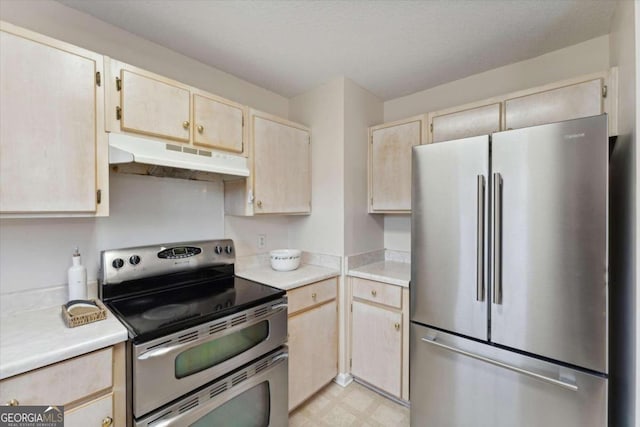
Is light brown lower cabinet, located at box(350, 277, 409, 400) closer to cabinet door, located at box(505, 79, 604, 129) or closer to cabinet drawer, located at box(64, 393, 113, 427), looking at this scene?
cabinet door, located at box(505, 79, 604, 129)

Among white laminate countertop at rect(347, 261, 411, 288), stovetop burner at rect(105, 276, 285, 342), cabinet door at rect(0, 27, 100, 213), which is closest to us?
cabinet door at rect(0, 27, 100, 213)

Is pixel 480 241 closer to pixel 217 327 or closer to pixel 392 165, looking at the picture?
pixel 392 165

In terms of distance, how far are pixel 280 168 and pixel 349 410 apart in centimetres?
179

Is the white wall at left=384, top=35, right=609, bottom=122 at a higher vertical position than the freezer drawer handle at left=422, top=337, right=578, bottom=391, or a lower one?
higher

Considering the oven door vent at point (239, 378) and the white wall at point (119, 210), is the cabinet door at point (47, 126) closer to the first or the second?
the white wall at point (119, 210)

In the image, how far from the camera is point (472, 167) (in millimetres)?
1479

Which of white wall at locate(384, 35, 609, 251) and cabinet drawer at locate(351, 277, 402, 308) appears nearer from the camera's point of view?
white wall at locate(384, 35, 609, 251)

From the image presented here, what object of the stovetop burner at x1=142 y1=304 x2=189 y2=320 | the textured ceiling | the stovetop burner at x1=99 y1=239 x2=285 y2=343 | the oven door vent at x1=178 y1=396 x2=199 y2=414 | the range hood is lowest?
the oven door vent at x1=178 y1=396 x2=199 y2=414

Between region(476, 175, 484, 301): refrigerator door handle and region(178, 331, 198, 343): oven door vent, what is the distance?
4.56ft

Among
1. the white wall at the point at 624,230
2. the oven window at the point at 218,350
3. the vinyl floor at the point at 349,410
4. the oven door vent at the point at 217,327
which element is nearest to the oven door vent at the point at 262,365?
the oven window at the point at 218,350

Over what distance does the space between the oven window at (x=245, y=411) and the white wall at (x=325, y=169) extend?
1.09 m

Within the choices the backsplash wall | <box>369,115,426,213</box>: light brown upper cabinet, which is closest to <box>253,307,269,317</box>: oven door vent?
the backsplash wall

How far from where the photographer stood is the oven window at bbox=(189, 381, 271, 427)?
1356 millimetres

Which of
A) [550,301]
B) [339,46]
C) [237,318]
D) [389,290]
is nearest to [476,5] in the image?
[339,46]
